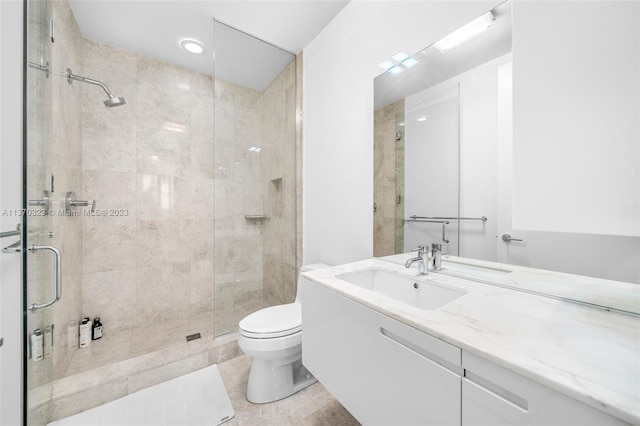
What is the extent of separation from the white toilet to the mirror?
73 cm

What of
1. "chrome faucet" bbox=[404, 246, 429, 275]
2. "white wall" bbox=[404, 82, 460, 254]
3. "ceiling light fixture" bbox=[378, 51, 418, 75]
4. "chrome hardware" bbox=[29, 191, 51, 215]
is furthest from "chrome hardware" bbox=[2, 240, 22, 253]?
"ceiling light fixture" bbox=[378, 51, 418, 75]

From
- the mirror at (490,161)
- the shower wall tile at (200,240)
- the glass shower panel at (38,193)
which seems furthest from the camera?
the shower wall tile at (200,240)

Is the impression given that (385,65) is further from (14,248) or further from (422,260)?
(14,248)

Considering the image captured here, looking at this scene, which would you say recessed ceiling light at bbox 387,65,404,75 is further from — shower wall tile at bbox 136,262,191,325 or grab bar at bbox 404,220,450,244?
shower wall tile at bbox 136,262,191,325

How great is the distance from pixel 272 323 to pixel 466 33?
182 cm

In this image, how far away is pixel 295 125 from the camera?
238 cm

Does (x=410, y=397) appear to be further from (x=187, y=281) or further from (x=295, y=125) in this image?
(x=187, y=281)

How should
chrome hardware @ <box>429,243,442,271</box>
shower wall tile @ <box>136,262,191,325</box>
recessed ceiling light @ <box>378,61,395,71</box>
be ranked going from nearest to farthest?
chrome hardware @ <box>429,243,442,271</box> → recessed ceiling light @ <box>378,61,395,71</box> → shower wall tile @ <box>136,262,191,325</box>

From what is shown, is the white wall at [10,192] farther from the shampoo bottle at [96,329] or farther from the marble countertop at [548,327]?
the shampoo bottle at [96,329]

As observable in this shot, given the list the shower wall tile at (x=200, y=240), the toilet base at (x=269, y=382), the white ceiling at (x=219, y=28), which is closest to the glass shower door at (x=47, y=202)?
the white ceiling at (x=219, y=28)

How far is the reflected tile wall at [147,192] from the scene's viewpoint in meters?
2.09

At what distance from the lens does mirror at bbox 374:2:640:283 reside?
2.39ft

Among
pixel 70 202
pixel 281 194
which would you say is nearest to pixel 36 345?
pixel 70 202

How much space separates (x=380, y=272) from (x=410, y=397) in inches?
25.0
